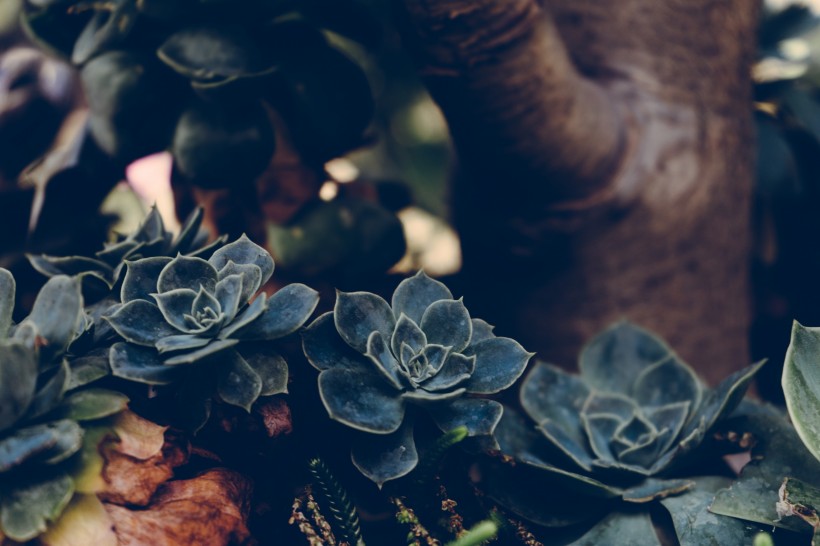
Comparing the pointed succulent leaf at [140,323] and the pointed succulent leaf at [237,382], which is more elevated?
the pointed succulent leaf at [140,323]

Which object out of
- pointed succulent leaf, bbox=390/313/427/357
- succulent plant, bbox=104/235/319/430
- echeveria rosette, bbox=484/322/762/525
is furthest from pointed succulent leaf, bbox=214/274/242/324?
echeveria rosette, bbox=484/322/762/525

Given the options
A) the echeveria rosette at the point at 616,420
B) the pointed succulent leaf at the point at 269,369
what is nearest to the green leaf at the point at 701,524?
the echeveria rosette at the point at 616,420

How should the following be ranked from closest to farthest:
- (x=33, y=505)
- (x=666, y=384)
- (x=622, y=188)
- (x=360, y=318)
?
(x=33, y=505)
(x=360, y=318)
(x=666, y=384)
(x=622, y=188)

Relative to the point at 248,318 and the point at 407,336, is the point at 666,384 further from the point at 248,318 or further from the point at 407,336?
the point at 248,318

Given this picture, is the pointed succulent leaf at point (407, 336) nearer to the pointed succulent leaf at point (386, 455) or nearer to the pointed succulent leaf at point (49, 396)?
the pointed succulent leaf at point (386, 455)

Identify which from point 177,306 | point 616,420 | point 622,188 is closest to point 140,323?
point 177,306

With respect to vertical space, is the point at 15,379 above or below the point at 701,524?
above

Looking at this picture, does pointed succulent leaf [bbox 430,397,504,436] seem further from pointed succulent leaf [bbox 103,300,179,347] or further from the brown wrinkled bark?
the brown wrinkled bark
